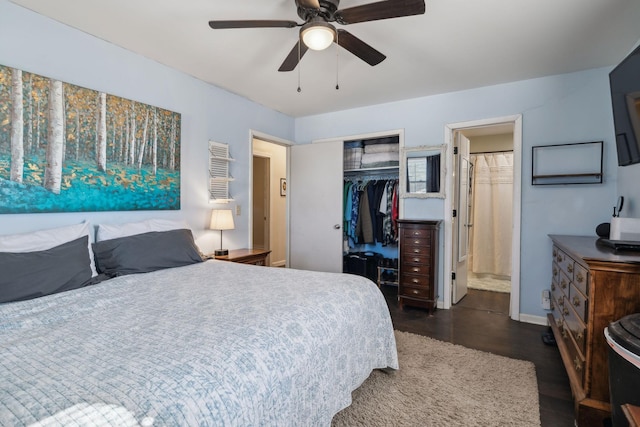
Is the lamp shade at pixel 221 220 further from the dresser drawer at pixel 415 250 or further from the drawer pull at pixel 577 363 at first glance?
the drawer pull at pixel 577 363

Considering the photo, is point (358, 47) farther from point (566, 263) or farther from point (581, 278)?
point (566, 263)

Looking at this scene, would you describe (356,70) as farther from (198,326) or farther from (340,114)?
(198,326)

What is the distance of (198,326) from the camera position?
1269 millimetres

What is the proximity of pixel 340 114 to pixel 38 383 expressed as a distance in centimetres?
409

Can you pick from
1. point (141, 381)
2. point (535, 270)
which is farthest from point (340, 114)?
point (141, 381)

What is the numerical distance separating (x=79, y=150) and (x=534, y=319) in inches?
172

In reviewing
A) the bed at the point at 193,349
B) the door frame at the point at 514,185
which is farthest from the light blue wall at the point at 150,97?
the door frame at the point at 514,185

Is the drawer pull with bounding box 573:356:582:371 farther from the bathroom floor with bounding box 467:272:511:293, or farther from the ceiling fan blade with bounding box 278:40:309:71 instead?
the bathroom floor with bounding box 467:272:511:293

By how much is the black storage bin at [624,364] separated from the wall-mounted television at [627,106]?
1153 millimetres

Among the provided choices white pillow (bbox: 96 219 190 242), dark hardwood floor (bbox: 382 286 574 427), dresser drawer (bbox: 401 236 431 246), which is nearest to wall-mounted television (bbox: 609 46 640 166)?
dark hardwood floor (bbox: 382 286 574 427)

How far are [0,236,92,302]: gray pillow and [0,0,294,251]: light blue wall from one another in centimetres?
42

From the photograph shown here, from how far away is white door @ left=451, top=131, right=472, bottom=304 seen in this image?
3.76 m

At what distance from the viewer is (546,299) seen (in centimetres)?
315

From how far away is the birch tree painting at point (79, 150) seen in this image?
6.52ft
